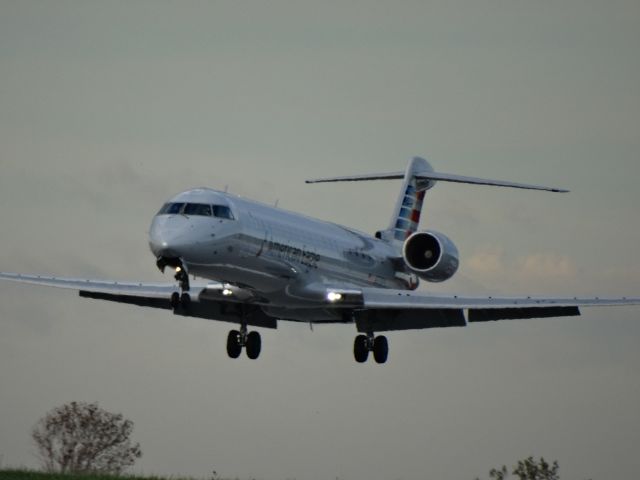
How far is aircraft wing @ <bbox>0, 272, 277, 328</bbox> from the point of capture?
53.9 meters

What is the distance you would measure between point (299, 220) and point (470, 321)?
6311 mm

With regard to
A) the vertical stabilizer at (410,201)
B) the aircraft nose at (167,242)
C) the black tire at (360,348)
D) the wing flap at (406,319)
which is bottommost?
the aircraft nose at (167,242)

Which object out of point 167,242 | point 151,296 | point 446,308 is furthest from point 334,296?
point 167,242

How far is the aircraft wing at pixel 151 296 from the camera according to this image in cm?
5394

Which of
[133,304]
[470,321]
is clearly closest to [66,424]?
[133,304]

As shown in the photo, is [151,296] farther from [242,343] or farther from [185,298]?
[185,298]

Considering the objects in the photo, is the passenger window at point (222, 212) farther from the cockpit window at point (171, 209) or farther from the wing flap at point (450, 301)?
the wing flap at point (450, 301)

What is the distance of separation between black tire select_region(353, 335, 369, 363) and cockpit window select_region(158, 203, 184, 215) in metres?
9.63

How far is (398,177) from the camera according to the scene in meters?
64.1

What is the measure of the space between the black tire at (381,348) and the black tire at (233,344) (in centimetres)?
398

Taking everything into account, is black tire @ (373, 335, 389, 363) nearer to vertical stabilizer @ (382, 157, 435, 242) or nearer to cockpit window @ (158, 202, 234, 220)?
vertical stabilizer @ (382, 157, 435, 242)

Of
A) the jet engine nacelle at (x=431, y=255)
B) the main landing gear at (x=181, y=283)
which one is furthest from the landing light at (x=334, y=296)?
the main landing gear at (x=181, y=283)

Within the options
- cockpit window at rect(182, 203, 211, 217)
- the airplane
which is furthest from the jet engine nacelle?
cockpit window at rect(182, 203, 211, 217)

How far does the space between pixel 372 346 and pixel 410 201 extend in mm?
9074
